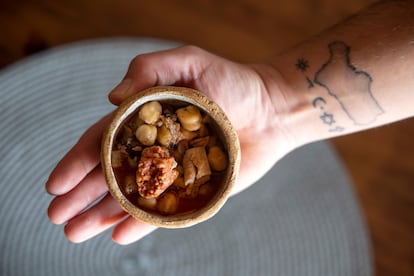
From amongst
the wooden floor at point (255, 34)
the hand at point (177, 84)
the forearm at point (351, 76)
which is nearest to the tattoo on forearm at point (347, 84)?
the forearm at point (351, 76)

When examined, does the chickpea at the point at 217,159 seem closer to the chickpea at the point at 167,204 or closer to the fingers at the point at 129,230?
the chickpea at the point at 167,204

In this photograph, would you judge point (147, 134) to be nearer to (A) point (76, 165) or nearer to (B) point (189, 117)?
(B) point (189, 117)

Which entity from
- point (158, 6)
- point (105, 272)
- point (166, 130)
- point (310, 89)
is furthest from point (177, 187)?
point (158, 6)

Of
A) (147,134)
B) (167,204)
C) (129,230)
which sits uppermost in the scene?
(147,134)

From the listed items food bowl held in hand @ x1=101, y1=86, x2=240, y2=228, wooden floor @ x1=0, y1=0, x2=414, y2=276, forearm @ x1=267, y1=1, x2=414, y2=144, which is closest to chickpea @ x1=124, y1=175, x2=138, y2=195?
food bowl held in hand @ x1=101, y1=86, x2=240, y2=228

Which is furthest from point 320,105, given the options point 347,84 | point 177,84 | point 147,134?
point 147,134

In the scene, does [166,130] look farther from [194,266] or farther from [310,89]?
[194,266]
